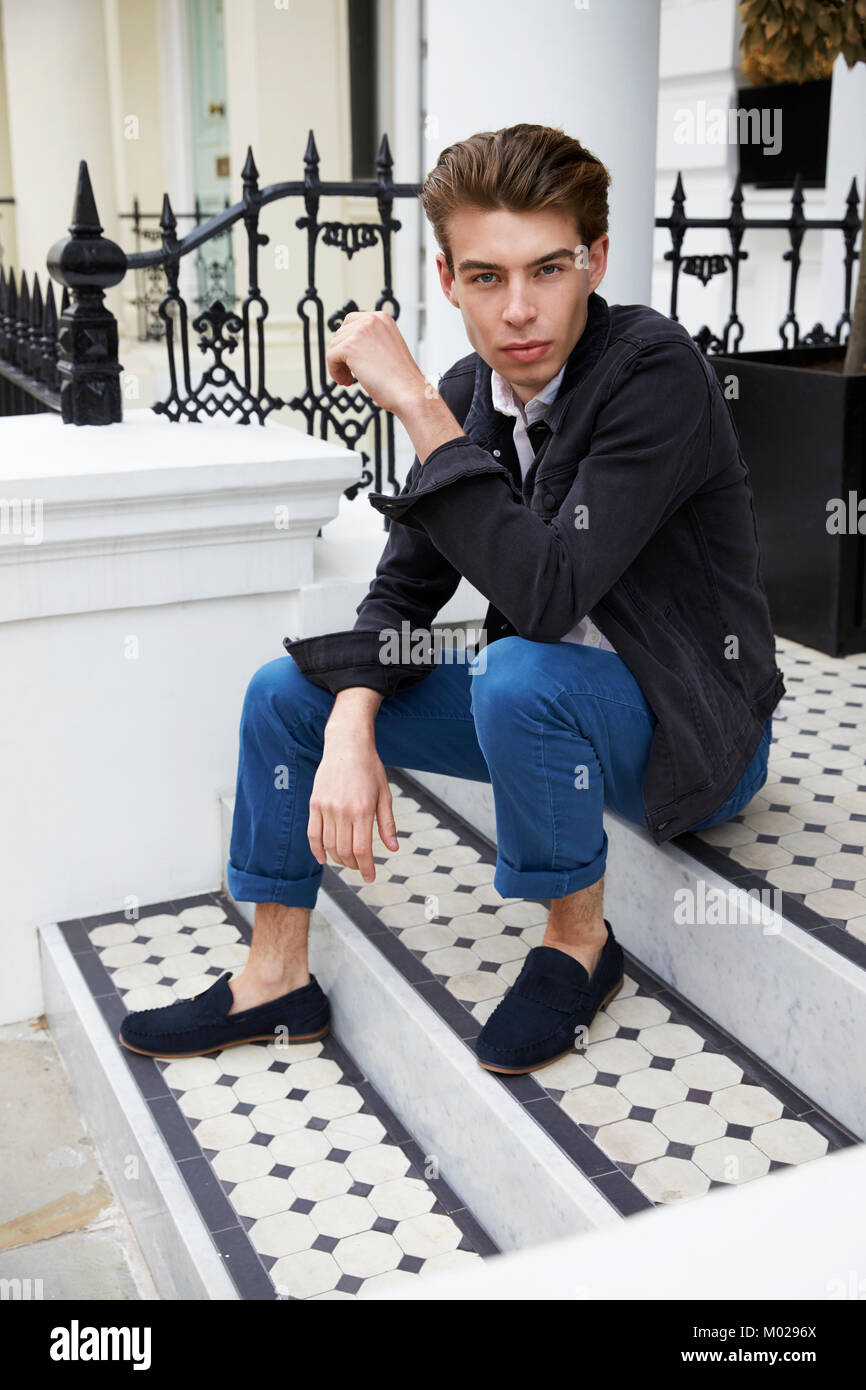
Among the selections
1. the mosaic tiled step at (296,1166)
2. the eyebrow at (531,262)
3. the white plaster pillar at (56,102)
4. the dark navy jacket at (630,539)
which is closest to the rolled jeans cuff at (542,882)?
the dark navy jacket at (630,539)

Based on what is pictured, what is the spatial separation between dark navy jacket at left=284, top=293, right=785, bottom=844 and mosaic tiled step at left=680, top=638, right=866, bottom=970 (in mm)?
268

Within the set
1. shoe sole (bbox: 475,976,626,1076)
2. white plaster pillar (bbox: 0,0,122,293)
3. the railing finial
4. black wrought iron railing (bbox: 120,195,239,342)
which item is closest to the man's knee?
shoe sole (bbox: 475,976,626,1076)

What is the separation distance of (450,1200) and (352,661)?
2.67ft

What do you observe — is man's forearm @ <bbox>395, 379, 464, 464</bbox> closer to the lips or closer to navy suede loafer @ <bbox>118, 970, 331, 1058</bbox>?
the lips

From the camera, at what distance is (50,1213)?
222 centimetres

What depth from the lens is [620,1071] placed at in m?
1.98

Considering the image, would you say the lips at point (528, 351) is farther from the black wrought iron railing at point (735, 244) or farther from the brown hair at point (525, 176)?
the black wrought iron railing at point (735, 244)

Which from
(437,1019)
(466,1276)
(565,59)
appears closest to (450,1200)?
(437,1019)

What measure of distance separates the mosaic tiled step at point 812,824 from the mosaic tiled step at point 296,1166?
69 cm

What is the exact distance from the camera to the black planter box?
3.22 meters

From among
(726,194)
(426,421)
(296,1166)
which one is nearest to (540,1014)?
(296,1166)

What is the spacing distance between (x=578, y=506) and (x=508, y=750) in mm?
343

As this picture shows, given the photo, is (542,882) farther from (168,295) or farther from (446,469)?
(168,295)

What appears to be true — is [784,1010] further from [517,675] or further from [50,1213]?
[50,1213]
